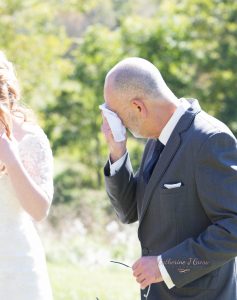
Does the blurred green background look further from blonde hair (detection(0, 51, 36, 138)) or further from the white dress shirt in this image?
the white dress shirt

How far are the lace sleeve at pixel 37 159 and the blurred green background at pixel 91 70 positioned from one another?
7.98 m

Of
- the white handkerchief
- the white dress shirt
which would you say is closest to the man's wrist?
the white handkerchief

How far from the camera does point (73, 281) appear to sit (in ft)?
25.1

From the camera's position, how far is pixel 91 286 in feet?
24.0

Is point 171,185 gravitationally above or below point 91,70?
above

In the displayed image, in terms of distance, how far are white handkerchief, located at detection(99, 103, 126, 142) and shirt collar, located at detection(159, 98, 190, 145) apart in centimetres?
18

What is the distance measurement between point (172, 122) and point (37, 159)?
71 cm

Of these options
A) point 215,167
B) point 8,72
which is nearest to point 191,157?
point 215,167

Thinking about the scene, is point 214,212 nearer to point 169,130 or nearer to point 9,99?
point 169,130

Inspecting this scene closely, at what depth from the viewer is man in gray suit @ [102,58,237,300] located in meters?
3.05

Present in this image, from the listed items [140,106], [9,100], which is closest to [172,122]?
[140,106]

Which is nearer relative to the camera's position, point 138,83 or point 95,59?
point 138,83

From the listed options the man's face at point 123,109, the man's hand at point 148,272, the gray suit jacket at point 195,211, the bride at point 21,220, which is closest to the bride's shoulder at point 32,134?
the bride at point 21,220

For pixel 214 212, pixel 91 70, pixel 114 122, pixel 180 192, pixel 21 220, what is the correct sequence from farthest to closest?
pixel 91 70 → pixel 21 220 → pixel 114 122 → pixel 180 192 → pixel 214 212
